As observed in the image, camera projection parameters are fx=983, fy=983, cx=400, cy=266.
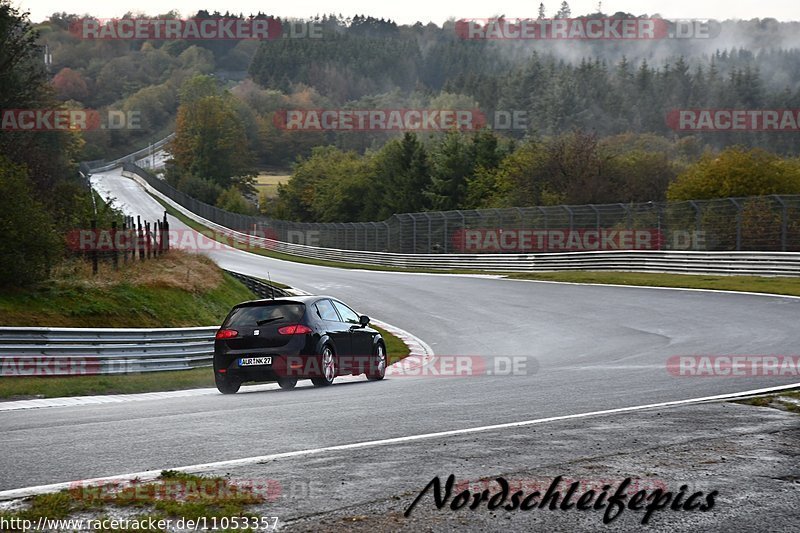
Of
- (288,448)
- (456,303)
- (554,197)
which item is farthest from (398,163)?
(288,448)

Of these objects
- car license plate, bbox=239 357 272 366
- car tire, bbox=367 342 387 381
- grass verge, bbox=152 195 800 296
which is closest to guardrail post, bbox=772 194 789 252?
grass verge, bbox=152 195 800 296

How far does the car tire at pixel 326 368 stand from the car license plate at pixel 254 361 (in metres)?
0.80

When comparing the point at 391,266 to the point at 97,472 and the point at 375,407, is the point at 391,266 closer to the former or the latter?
the point at 375,407

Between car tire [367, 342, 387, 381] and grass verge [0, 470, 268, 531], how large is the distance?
32.8ft

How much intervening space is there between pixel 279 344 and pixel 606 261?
27996mm

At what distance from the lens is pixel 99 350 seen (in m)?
16.7

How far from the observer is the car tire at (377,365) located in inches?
637

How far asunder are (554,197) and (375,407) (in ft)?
165

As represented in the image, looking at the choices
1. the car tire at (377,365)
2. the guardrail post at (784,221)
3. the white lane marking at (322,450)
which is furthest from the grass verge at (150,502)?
the guardrail post at (784,221)

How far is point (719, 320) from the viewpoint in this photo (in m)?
22.7

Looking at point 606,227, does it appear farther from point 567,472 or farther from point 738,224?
→ point 567,472

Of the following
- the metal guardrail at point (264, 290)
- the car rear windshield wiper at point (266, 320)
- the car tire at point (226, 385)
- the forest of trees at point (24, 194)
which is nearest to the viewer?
the car rear windshield wiper at point (266, 320)

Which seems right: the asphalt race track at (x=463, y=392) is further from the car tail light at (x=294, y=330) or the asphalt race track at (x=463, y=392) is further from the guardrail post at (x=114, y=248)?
the guardrail post at (x=114, y=248)

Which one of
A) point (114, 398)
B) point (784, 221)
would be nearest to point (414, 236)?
point (784, 221)
